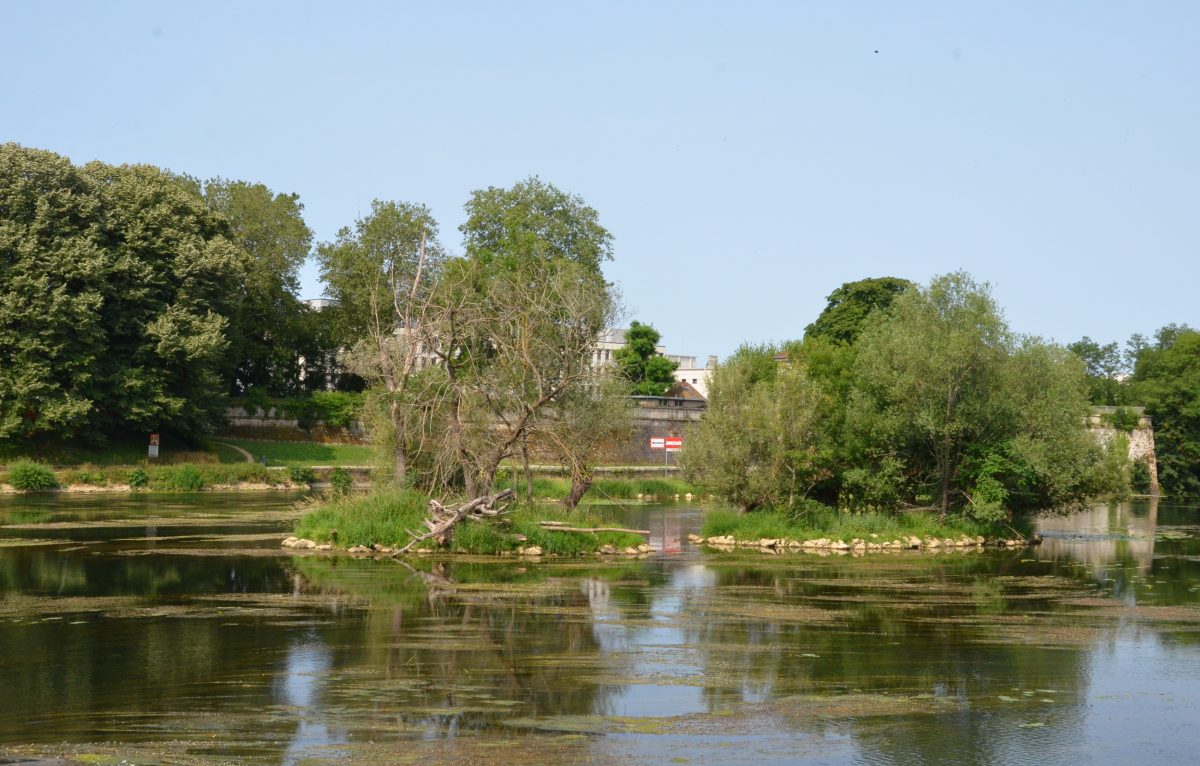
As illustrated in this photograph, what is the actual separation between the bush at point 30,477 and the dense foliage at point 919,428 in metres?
30.3

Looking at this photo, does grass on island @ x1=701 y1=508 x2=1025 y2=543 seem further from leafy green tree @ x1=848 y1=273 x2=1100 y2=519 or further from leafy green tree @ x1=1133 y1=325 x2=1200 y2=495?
leafy green tree @ x1=1133 y1=325 x2=1200 y2=495

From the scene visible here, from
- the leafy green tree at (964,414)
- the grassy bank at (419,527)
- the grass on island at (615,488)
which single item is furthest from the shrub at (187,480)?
the leafy green tree at (964,414)

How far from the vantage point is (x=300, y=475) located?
2355 inches

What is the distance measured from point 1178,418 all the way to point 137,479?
6411 centimetres

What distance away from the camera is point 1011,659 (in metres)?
17.9

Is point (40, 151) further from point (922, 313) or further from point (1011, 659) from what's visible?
point (1011, 659)

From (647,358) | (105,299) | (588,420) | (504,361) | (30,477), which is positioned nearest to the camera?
(504,361)

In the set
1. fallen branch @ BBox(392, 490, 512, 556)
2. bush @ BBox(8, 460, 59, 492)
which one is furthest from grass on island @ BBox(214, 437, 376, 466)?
fallen branch @ BBox(392, 490, 512, 556)

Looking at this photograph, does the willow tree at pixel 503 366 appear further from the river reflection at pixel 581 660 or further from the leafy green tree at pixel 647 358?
the leafy green tree at pixel 647 358

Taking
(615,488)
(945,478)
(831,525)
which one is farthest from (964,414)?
(615,488)

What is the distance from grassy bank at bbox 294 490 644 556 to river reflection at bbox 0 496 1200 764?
1347 mm

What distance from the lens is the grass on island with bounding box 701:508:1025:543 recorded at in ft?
120

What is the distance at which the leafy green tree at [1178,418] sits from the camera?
256ft

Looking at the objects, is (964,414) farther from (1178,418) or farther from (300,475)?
(1178,418)
